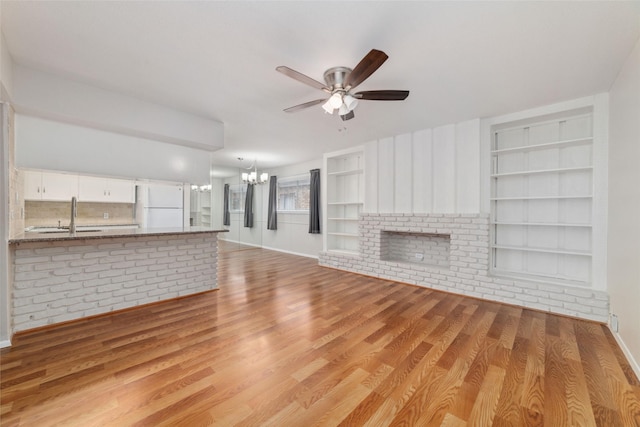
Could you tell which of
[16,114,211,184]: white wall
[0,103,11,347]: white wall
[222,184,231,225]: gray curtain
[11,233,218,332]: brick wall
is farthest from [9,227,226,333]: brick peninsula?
[222,184,231,225]: gray curtain

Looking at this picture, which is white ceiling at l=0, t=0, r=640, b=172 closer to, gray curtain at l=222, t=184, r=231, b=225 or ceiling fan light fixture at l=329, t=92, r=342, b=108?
ceiling fan light fixture at l=329, t=92, r=342, b=108

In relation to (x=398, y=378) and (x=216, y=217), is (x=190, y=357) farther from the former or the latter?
(x=216, y=217)

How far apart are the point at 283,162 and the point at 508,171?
16.7 feet

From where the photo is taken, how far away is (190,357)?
6.81 ft

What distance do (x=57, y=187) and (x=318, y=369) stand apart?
5321 mm

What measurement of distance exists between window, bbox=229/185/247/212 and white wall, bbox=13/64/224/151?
15.5 ft

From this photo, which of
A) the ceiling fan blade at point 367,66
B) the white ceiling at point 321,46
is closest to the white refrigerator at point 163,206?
the white ceiling at point 321,46

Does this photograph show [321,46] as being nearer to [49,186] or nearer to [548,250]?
[548,250]

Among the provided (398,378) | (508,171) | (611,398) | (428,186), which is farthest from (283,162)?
(611,398)

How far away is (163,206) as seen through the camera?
15.2 ft

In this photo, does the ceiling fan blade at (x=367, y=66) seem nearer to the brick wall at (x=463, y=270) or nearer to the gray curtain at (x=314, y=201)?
the brick wall at (x=463, y=270)

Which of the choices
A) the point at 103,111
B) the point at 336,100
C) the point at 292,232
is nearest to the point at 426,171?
the point at 336,100

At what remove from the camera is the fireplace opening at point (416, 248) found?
4.37 m

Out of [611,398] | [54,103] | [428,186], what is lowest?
[611,398]
